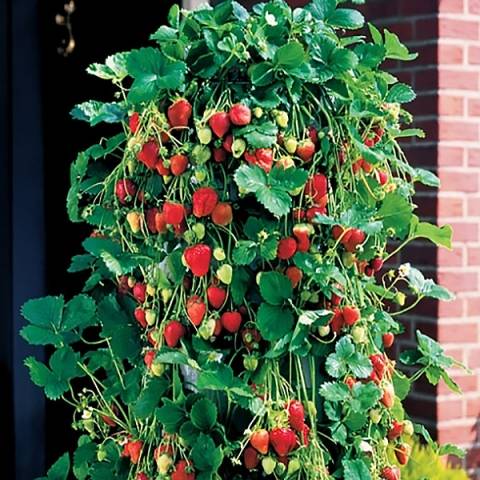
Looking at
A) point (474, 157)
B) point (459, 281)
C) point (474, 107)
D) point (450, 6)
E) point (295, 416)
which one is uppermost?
point (450, 6)

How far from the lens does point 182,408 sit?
1.61m

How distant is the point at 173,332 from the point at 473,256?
1330 mm

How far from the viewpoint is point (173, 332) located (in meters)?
1.63

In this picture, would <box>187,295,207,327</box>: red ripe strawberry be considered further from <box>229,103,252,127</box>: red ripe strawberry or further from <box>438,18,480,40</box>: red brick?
<box>438,18,480,40</box>: red brick

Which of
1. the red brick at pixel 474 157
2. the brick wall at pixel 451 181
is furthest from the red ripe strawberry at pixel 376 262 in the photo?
the red brick at pixel 474 157

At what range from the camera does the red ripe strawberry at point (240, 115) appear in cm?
159

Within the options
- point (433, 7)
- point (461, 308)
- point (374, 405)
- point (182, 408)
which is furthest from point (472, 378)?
point (182, 408)

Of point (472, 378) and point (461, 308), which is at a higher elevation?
point (461, 308)

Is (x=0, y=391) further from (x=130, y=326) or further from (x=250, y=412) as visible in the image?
(x=250, y=412)

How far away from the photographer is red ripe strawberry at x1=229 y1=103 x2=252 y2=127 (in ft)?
5.22

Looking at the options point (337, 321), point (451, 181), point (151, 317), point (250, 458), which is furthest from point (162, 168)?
point (451, 181)

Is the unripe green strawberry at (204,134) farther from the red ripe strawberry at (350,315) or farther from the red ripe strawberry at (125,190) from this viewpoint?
the red ripe strawberry at (350,315)

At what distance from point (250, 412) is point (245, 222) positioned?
29 cm

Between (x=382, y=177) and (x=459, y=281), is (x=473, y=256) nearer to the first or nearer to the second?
(x=459, y=281)
